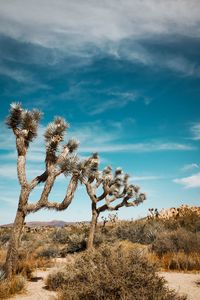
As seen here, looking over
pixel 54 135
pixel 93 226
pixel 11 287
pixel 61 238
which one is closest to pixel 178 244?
pixel 93 226

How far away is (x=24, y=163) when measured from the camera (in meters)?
10.8

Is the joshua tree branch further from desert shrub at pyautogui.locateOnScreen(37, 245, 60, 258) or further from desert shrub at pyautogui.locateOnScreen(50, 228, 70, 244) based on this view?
desert shrub at pyautogui.locateOnScreen(50, 228, 70, 244)

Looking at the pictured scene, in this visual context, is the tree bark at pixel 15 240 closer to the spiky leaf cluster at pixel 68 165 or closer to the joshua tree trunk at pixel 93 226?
the spiky leaf cluster at pixel 68 165

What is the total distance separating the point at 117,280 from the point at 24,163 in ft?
19.6

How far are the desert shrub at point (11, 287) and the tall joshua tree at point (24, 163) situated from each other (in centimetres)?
111

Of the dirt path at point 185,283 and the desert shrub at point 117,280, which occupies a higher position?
the desert shrub at point 117,280

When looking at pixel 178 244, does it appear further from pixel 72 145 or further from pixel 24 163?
pixel 24 163

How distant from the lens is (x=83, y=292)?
629 cm

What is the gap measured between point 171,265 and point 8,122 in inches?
322

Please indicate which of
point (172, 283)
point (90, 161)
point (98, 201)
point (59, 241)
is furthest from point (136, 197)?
point (172, 283)

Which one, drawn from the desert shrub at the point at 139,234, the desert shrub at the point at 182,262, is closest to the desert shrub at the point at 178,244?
the desert shrub at the point at 182,262

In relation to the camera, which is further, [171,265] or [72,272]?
[171,265]

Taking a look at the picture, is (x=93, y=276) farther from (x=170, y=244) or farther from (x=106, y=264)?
(x=170, y=244)

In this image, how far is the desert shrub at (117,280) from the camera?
19.3 ft
